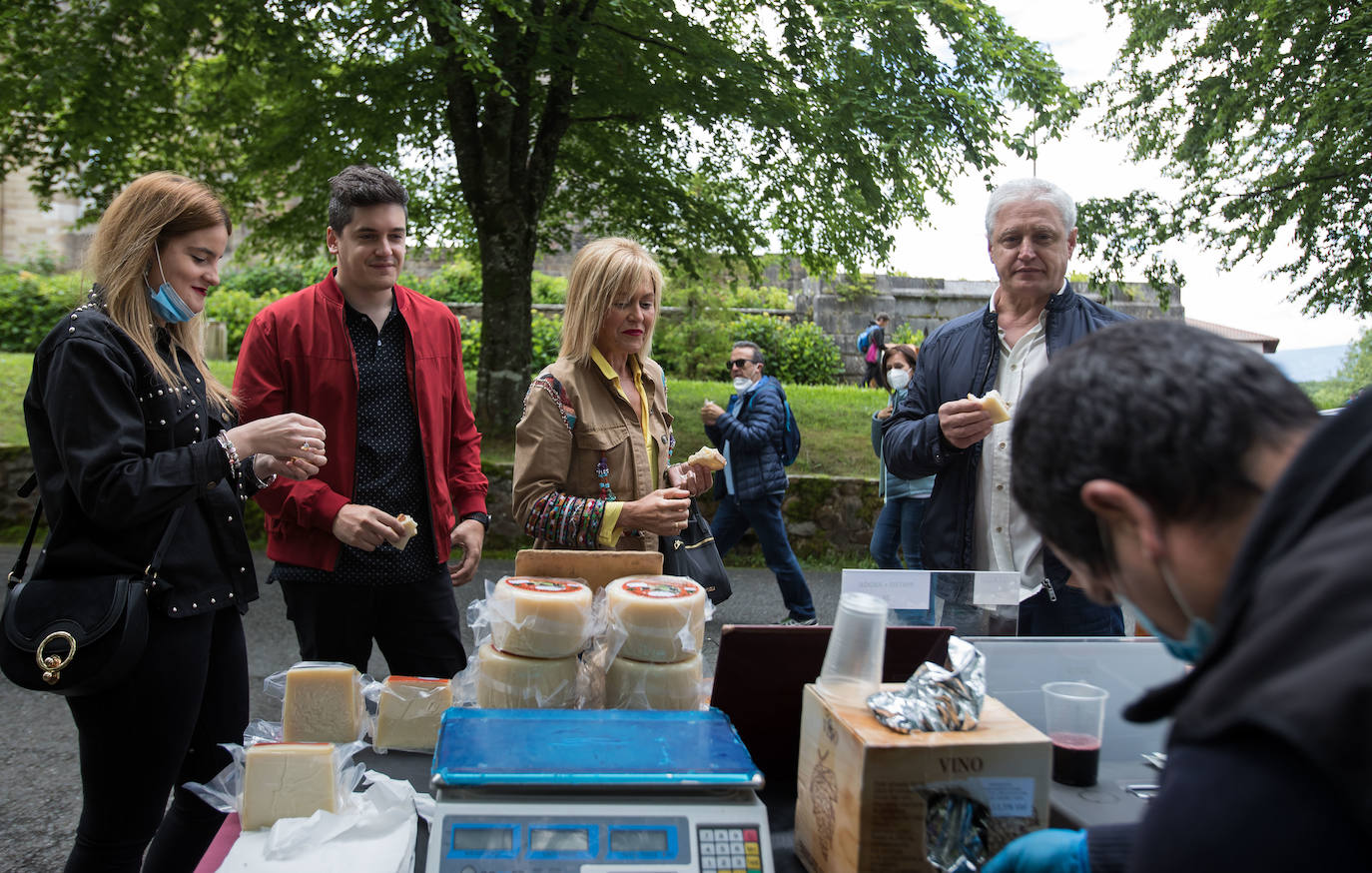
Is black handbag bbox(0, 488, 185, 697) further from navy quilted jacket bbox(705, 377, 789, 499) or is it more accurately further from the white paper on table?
navy quilted jacket bbox(705, 377, 789, 499)

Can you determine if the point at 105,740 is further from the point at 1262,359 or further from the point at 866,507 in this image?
the point at 866,507

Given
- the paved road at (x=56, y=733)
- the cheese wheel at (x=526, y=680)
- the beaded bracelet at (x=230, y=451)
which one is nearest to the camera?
the cheese wheel at (x=526, y=680)

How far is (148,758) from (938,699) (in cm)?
163

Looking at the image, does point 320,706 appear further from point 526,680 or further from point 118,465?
point 118,465

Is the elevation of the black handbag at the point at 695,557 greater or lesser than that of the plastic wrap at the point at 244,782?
greater

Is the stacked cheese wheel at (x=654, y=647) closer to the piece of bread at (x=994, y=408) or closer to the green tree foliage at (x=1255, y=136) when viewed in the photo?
the piece of bread at (x=994, y=408)

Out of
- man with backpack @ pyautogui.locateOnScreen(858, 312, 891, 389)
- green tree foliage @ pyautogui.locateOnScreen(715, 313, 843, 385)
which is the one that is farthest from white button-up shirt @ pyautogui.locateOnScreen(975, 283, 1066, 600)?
Answer: green tree foliage @ pyautogui.locateOnScreen(715, 313, 843, 385)

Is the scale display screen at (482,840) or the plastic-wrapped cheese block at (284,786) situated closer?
the scale display screen at (482,840)

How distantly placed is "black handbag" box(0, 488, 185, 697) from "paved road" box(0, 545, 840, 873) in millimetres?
183

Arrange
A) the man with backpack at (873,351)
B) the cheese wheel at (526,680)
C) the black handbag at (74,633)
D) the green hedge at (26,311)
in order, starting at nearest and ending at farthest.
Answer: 1. the cheese wheel at (526,680)
2. the black handbag at (74,633)
3. the man with backpack at (873,351)
4. the green hedge at (26,311)

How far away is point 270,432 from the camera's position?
6.78 feet

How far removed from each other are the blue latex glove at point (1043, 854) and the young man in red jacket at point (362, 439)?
5.58ft

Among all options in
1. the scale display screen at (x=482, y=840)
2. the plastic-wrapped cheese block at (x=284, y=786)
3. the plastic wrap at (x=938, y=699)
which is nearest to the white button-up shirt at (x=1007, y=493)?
the plastic wrap at (x=938, y=699)

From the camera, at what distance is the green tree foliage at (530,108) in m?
6.46
